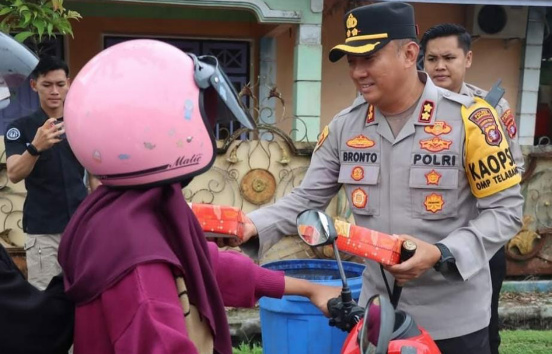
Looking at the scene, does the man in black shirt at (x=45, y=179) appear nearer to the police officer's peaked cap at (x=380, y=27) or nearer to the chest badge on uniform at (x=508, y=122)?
the police officer's peaked cap at (x=380, y=27)

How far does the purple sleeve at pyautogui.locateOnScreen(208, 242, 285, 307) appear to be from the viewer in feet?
5.80

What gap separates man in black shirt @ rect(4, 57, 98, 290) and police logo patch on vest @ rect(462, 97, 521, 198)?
2563 millimetres

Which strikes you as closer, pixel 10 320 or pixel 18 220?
pixel 10 320

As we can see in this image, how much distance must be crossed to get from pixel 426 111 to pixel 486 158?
0.29 meters

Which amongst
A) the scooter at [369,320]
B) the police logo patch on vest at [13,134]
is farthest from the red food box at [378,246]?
the police logo patch on vest at [13,134]

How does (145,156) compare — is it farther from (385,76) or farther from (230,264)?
(385,76)

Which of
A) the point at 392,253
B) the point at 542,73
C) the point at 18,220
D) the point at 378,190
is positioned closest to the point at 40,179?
the point at 18,220

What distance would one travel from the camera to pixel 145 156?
1.34 m

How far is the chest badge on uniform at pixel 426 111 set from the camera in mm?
2186

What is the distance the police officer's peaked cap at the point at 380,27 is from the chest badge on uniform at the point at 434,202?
21.8 inches

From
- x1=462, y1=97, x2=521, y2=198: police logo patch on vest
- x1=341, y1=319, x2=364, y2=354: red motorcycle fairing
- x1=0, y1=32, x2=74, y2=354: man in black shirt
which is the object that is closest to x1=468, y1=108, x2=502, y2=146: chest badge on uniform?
x1=462, y1=97, x2=521, y2=198: police logo patch on vest

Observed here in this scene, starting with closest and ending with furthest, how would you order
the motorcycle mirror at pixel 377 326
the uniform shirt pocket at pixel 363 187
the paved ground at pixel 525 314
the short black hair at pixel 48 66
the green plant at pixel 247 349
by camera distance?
the motorcycle mirror at pixel 377 326, the uniform shirt pocket at pixel 363 187, the short black hair at pixel 48 66, the green plant at pixel 247 349, the paved ground at pixel 525 314

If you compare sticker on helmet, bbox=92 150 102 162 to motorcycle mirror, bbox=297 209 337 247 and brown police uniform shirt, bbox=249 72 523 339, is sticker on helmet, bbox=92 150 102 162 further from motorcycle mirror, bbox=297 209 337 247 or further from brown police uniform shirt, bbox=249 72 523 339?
brown police uniform shirt, bbox=249 72 523 339

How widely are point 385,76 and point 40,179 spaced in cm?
252
